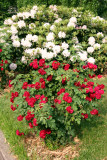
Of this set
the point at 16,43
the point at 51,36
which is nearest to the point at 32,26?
the point at 16,43

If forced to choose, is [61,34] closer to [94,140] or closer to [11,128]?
[11,128]

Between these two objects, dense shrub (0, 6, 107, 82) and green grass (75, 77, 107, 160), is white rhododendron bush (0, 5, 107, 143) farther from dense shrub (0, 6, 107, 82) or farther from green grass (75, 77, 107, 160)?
green grass (75, 77, 107, 160)

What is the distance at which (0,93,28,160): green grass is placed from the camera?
2949 mm

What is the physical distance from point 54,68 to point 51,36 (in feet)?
5.64

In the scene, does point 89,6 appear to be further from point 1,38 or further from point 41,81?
point 41,81

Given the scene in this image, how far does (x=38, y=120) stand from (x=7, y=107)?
1.90 m

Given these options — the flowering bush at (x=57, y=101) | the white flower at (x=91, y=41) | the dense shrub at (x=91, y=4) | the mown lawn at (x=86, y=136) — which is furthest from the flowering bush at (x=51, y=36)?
the dense shrub at (x=91, y=4)

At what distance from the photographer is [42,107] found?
8.61 ft

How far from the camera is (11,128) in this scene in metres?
3.51

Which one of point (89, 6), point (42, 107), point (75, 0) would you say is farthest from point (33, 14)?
point (75, 0)

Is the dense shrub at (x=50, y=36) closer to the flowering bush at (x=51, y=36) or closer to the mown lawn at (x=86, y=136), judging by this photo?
the flowering bush at (x=51, y=36)

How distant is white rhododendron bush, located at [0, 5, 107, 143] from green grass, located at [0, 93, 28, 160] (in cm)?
18

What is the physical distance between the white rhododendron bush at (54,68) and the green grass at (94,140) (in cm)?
19

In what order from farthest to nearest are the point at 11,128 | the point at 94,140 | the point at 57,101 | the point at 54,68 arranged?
the point at 11,128, the point at 94,140, the point at 54,68, the point at 57,101
